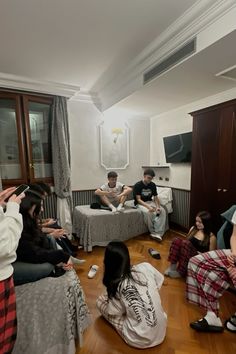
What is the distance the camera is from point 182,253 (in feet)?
6.82

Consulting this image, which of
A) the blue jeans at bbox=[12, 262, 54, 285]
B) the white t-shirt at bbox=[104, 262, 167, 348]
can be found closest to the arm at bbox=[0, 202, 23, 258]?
the blue jeans at bbox=[12, 262, 54, 285]

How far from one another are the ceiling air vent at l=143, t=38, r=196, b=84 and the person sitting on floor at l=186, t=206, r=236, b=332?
156cm

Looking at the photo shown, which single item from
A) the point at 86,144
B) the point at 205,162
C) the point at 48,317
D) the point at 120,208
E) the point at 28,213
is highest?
the point at 86,144

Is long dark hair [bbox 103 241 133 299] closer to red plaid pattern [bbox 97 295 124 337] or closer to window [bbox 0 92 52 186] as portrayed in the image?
red plaid pattern [bbox 97 295 124 337]

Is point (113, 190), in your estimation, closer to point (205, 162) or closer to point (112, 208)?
point (112, 208)

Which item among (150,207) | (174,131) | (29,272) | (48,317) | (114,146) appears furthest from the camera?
(114,146)

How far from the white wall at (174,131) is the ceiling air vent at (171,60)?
1166 millimetres

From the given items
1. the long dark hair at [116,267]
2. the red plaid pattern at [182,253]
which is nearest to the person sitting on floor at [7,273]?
the long dark hair at [116,267]

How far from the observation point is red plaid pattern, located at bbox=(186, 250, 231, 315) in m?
1.56

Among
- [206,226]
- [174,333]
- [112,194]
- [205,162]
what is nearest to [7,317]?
[174,333]

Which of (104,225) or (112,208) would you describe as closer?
(104,225)

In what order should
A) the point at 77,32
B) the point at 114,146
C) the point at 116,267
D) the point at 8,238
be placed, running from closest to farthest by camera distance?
the point at 8,238, the point at 116,267, the point at 77,32, the point at 114,146

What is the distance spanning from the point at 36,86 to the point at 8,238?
2703 mm

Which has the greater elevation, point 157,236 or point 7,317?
point 7,317
